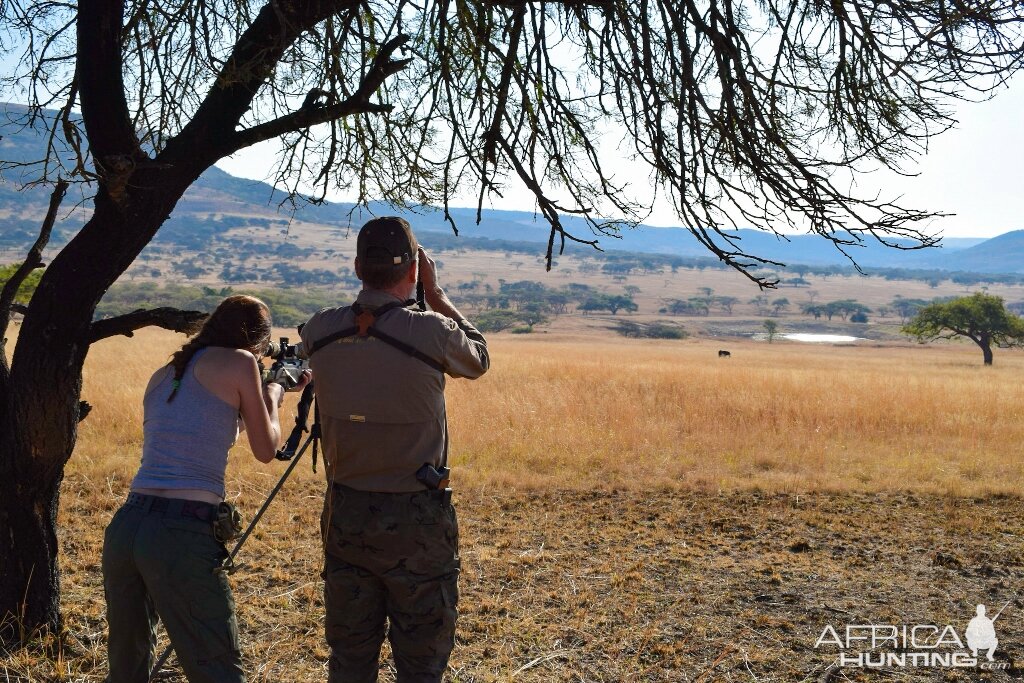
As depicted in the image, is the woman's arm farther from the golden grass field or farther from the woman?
the golden grass field

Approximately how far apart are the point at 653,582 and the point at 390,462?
3047 millimetres

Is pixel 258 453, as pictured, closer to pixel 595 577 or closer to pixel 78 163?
pixel 78 163

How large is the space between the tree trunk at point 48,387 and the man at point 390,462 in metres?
1.41

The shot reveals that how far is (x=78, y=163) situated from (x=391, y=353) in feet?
5.50

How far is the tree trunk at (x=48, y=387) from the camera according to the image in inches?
142

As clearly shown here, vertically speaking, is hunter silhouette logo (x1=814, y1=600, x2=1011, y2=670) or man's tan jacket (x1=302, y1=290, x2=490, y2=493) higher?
man's tan jacket (x1=302, y1=290, x2=490, y2=493)

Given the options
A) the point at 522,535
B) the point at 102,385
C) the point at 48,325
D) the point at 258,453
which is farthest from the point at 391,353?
the point at 102,385

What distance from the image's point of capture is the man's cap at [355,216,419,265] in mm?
2725

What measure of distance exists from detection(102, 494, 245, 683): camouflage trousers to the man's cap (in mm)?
1026

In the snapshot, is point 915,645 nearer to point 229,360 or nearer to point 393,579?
point 393,579

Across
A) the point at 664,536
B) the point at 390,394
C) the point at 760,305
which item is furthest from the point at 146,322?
the point at 760,305

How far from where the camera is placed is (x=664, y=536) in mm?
6273

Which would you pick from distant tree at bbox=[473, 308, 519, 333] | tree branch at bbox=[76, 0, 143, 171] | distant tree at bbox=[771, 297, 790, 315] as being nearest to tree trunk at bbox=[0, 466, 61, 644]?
tree branch at bbox=[76, 0, 143, 171]

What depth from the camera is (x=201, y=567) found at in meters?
2.66
